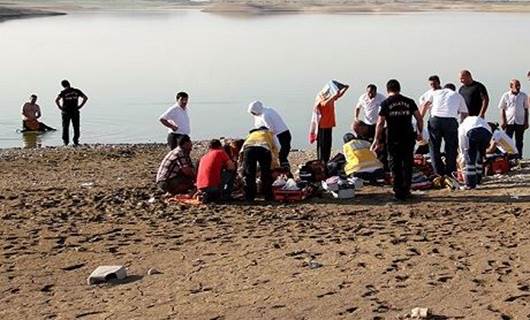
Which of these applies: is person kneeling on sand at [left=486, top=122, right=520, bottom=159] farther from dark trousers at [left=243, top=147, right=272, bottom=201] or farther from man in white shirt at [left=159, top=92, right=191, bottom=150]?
man in white shirt at [left=159, top=92, right=191, bottom=150]

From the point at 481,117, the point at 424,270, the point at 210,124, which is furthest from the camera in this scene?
the point at 210,124

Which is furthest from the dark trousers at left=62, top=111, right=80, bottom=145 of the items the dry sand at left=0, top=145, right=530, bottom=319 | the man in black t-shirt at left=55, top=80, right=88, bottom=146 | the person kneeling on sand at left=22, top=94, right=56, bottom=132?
the dry sand at left=0, top=145, right=530, bottom=319

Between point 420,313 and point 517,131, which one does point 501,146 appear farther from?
point 420,313

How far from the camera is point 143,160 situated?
55.2 feet

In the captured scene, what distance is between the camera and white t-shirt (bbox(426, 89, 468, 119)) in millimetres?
11367

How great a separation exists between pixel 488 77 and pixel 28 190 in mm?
22324

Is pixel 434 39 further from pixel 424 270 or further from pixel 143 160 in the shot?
pixel 424 270

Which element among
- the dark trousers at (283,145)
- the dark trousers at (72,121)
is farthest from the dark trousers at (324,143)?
the dark trousers at (72,121)

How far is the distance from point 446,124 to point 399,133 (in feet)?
3.77

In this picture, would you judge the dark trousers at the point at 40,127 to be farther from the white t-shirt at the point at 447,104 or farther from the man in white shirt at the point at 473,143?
the man in white shirt at the point at 473,143

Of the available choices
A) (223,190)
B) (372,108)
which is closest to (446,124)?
(372,108)

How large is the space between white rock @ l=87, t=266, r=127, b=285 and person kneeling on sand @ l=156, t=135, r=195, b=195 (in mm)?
3691

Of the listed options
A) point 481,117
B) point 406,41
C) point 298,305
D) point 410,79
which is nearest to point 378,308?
point 298,305

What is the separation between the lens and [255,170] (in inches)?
434
